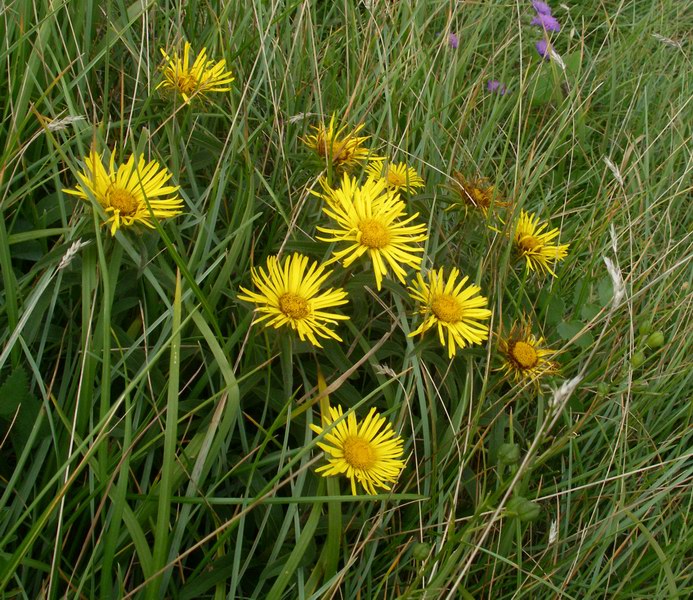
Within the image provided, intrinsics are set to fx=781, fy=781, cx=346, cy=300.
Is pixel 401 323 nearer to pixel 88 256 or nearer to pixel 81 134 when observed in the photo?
pixel 88 256

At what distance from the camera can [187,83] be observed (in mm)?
1347

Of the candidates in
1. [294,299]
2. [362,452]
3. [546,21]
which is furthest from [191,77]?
[546,21]

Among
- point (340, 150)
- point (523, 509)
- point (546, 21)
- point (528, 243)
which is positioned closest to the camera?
point (523, 509)

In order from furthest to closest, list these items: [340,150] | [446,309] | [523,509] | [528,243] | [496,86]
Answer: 1. [496,86]
2. [528,243]
3. [340,150]
4. [446,309]
5. [523,509]

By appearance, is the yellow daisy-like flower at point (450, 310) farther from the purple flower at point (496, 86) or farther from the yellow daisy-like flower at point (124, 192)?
the purple flower at point (496, 86)

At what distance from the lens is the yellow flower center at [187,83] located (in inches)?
52.9

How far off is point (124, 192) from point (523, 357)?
66 centimetres

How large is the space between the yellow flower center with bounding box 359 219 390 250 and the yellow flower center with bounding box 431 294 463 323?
13 cm

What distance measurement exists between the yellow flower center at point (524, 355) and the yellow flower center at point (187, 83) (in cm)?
70

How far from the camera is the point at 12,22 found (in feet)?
4.60

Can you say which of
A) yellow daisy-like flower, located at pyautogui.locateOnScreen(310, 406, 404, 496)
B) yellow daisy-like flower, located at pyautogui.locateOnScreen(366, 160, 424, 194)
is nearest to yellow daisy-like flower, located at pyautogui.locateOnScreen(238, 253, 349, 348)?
yellow daisy-like flower, located at pyautogui.locateOnScreen(310, 406, 404, 496)

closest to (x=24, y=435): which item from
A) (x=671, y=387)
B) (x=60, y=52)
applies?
(x=60, y=52)

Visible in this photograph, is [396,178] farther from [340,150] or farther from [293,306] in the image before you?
[293,306]

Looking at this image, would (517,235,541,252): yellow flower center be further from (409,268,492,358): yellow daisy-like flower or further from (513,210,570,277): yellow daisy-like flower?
(409,268,492,358): yellow daisy-like flower
